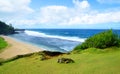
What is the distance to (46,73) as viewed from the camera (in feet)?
52.5

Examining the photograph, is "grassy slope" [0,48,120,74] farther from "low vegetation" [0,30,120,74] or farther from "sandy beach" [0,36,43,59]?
"sandy beach" [0,36,43,59]

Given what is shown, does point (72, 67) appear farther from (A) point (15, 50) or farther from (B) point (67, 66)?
(A) point (15, 50)

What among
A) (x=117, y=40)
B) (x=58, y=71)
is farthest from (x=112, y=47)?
Answer: (x=58, y=71)

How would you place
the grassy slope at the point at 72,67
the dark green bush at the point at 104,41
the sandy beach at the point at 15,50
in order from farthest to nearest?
the sandy beach at the point at 15,50, the dark green bush at the point at 104,41, the grassy slope at the point at 72,67

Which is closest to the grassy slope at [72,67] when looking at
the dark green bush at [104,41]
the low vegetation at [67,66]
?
the low vegetation at [67,66]

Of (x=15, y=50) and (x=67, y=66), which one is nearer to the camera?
(x=67, y=66)

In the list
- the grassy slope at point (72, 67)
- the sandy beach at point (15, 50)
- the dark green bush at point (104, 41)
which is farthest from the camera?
the sandy beach at point (15, 50)

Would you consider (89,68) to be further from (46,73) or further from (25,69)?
(25,69)

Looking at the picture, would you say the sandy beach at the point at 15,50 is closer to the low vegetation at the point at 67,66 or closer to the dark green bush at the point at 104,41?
the dark green bush at the point at 104,41

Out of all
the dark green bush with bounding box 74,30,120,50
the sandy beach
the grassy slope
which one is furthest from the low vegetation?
the sandy beach

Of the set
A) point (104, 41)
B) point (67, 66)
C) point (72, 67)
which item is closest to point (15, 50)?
point (104, 41)

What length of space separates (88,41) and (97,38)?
1266mm

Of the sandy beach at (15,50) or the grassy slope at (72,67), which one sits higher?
the grassy slope at (72,67)

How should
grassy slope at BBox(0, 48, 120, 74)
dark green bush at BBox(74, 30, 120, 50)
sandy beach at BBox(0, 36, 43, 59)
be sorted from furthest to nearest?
sandy beach at BBox(0, 36, 43, 59)
dark green bush at BBox(74, 30, 120, 50)
grassy slope at BBox(0, 48, 120, 74)
